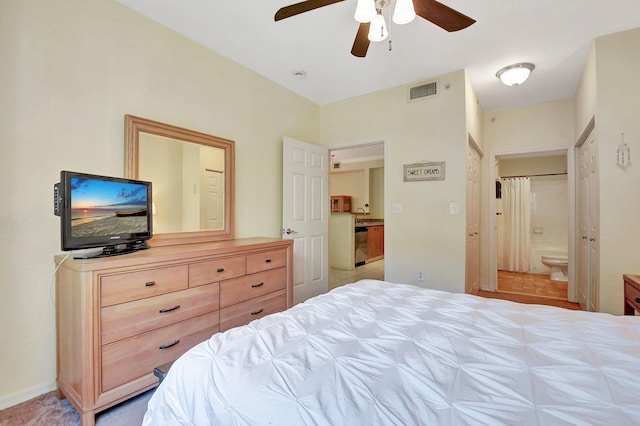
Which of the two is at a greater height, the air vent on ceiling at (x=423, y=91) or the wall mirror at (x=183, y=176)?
the air vent on ceiling at (x=423, y=91)

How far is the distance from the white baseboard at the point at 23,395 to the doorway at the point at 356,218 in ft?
11.3

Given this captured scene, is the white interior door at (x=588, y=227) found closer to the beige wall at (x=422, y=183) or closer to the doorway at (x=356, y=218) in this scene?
the beige wall at (x=422, y=183)

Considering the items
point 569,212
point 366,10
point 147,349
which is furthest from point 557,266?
point 147,349

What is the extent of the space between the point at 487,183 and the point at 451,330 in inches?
152

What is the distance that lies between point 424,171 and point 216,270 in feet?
8.35

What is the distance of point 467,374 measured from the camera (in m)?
0.87

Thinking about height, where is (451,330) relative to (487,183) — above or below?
below

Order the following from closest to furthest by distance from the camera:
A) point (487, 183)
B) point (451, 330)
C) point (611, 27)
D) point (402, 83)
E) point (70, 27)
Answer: point (451, 330) → point (70, 27) → point (611, 27) → point (402, 83) → point (487, 183)

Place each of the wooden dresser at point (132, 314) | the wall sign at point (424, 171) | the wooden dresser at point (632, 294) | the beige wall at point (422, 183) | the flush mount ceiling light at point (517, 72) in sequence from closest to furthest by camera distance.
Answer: the wooden dresser at point (132, 314)
the wooden dresser at point (632, 294)
the flush mount ceiling light at point (517, 72)
the beige wall at point (422, 183)
the wall sign at point (424, 171)

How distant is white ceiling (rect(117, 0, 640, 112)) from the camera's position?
2.20m

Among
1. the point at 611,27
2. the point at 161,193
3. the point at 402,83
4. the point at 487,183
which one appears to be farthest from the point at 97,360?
the point at 487,183

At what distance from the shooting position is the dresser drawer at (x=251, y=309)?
2.19 m

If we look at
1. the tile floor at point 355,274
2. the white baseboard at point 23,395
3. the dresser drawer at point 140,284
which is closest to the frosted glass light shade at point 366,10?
the dresser drawer at point 140,284

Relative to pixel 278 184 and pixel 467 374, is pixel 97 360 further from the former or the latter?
pixel 278 184
